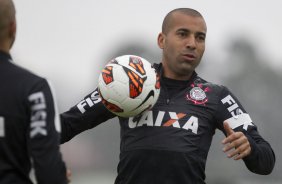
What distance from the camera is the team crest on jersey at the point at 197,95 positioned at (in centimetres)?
812

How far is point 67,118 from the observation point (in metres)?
8.26

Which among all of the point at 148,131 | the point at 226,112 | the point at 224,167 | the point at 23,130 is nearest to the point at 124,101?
the point at 148,131

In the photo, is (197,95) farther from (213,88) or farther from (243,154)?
(243,154)

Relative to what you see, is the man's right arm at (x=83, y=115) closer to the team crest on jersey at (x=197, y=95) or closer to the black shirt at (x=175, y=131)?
the black shirt at (x=175, y=131)

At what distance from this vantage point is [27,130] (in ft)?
20.7

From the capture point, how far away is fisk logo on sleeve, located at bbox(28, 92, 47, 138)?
6.26 m

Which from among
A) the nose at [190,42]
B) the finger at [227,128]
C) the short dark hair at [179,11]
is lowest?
the finger at [227,128]

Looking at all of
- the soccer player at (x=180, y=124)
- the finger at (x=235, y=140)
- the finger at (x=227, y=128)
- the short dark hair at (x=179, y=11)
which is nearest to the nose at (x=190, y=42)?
the soccer player at (x=180, y=124)

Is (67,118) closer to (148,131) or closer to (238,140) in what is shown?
(148,131)

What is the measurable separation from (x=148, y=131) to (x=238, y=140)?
887 millimetres

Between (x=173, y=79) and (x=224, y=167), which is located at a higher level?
(x=173, y=79)

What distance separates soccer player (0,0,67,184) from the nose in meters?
2.13

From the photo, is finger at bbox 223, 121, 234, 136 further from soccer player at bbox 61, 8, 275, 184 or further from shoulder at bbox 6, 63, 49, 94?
shoulder at bbox 6, 63, 49, 94

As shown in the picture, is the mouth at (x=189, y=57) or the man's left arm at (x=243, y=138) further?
the mouth at (x=189, y=57)
